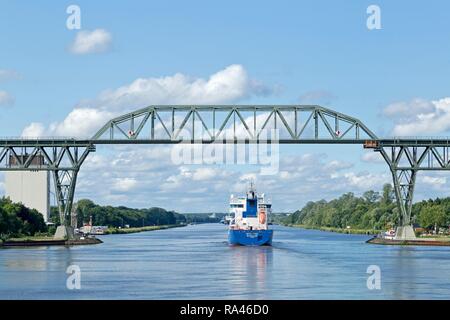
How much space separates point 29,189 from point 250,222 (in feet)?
236

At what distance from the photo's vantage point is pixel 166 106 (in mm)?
130750

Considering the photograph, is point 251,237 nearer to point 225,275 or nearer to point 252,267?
point 252,267

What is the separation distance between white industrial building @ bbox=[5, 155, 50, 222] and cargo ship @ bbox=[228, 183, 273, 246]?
6570 cm

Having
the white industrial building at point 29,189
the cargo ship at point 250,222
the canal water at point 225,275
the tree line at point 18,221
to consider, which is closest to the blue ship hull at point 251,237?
the cargo ship at point 250,222

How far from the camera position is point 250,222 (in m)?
139

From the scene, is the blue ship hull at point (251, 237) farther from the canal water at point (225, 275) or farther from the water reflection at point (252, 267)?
the canal water at point (225, 275)

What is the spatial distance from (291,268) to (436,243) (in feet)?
188

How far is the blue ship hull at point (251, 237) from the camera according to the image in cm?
13525
